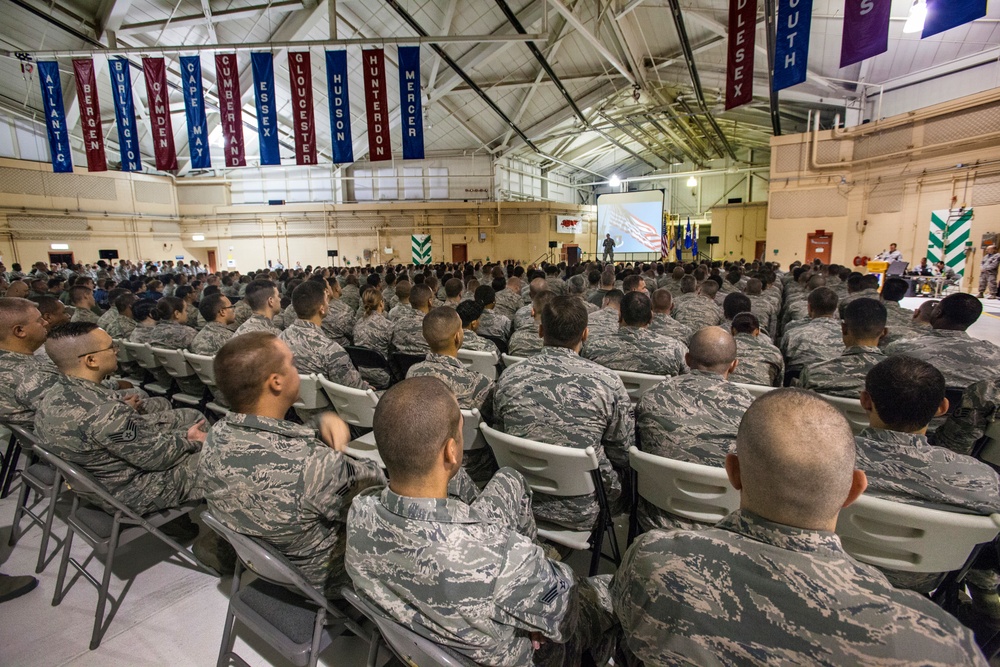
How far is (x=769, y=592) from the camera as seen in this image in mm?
953

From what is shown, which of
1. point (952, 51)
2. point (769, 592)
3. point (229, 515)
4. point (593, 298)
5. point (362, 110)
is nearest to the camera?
point (769, 592)

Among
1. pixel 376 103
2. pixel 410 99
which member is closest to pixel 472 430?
pixel 410 99

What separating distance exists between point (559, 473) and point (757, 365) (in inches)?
89.1

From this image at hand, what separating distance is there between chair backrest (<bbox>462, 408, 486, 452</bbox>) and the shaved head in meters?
1.48

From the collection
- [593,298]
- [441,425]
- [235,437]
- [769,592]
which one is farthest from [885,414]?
[593,298]

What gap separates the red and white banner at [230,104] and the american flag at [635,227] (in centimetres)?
1742

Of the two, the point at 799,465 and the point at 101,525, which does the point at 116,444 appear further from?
the point at 799,465

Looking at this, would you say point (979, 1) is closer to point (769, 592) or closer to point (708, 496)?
point (708, 496)

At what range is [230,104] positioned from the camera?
10836 millimetres

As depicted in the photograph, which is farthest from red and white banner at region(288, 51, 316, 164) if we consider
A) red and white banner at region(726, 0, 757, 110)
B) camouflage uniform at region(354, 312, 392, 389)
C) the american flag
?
the american flag

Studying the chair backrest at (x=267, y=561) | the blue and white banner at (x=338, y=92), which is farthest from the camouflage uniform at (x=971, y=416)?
the blue and white banner at (x=338, y=92)

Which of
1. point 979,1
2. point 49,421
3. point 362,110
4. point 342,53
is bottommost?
point 49,421

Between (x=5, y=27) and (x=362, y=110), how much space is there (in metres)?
9.82

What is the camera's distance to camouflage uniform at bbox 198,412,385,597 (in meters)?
1.58
